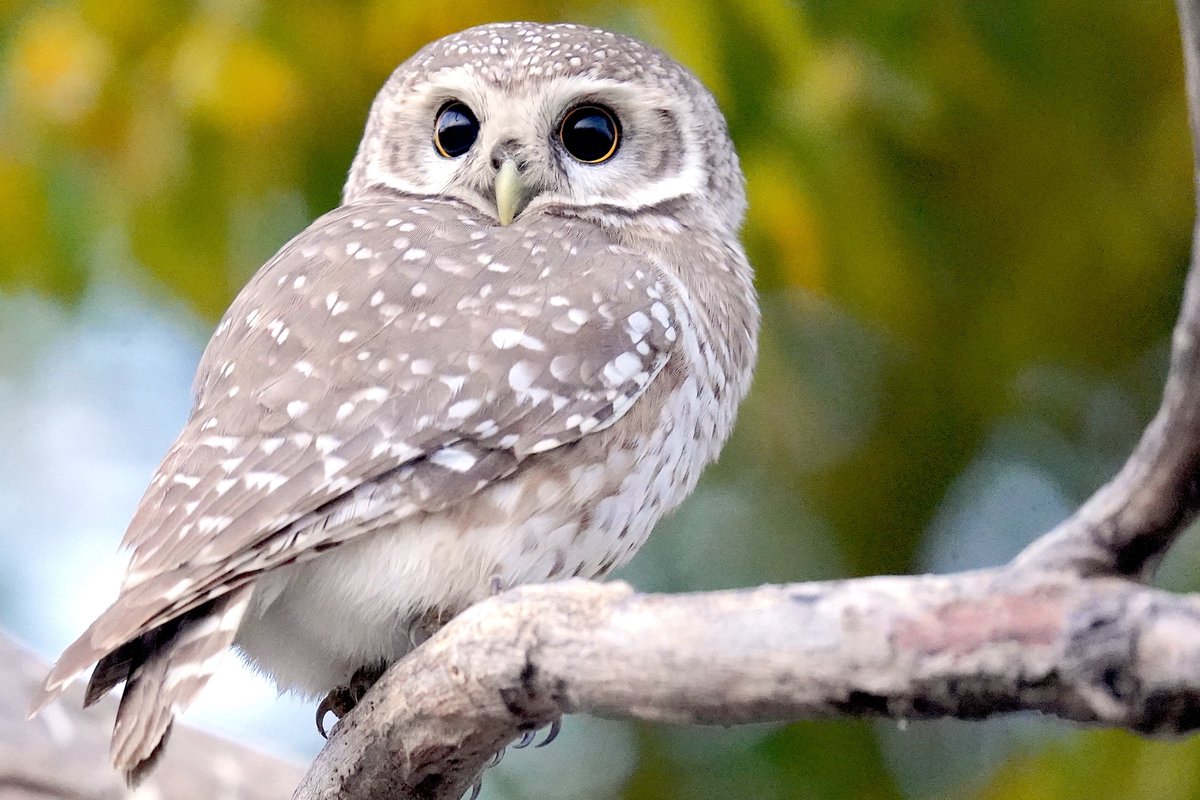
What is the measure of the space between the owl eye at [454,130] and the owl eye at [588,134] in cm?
20

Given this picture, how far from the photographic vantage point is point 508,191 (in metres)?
2.83

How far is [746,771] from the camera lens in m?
4.07

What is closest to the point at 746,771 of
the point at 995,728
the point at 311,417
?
the point at 995,728

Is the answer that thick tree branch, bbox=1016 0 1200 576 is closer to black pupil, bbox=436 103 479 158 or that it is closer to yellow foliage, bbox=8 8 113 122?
black pupil, bbox=436 103 479 158

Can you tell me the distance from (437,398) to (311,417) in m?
0.20

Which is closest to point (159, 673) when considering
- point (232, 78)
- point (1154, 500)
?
point (1154, 500)

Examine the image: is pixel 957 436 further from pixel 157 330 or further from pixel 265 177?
pixel 157 330

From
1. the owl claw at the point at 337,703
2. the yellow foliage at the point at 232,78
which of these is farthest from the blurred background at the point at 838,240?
the owl claw at the point at 337,703

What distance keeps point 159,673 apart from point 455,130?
145 centimetres

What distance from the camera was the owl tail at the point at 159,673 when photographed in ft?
6.64

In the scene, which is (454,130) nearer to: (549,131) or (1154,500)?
(549,131)

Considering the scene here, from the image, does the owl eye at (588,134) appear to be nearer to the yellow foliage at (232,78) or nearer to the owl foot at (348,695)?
the yellow foliage at (232,78)

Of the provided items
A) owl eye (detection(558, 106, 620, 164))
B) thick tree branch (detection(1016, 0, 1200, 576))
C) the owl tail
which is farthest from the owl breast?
thick tree branch (detection(1016, 0, 1200, 576))

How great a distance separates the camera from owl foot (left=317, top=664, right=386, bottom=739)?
8.43ft
